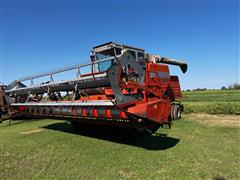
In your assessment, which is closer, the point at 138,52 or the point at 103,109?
the point at 103,109

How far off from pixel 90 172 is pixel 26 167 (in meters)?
1.35

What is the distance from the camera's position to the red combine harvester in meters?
4.23

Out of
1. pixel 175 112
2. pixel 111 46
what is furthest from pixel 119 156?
pixel 111 46

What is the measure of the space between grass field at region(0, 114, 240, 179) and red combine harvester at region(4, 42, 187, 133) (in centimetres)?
68

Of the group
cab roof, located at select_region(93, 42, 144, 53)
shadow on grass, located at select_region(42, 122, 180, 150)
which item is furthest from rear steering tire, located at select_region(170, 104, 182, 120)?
cab roof, located at select_region(93, 42, 144, 53)

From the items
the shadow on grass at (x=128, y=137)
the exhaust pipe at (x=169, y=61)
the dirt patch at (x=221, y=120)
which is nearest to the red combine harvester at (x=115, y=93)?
the exhaust pipe at (x=169, y=61)

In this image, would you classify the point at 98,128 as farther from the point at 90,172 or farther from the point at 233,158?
the point at 233,158

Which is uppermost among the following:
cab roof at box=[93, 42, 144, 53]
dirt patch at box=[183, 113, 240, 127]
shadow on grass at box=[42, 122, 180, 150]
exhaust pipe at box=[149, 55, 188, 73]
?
cab roof at box=[93, 42, 144, 53]

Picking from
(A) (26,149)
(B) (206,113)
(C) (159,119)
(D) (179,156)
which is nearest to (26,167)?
(A) (26,149)

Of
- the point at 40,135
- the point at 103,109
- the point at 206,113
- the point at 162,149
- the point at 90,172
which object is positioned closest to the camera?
the point at 90,172

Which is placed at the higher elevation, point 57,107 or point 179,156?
point 57,107

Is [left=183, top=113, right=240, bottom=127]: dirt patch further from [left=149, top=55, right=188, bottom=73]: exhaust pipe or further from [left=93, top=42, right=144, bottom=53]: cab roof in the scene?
[left=93, top=42, right=144, bottom=53]: cab roof

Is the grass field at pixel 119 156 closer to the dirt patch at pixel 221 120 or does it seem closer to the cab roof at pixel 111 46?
the dirt patch at pixel 221 120

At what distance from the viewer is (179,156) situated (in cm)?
466
